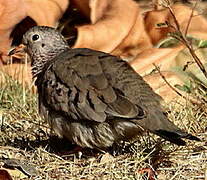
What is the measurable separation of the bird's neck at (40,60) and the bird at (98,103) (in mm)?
175

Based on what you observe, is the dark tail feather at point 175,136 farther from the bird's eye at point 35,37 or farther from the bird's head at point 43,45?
the bird's eye at point 35,37

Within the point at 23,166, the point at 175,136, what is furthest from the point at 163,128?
the point at 23,166

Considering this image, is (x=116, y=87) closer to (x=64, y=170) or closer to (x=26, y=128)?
(x=64, y=170)

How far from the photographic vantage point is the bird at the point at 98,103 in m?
4.60

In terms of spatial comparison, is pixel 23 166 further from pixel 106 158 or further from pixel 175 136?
pixel 175 136

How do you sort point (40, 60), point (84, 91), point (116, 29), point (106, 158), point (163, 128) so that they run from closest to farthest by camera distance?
1. point (163, 128)
2. point (84, 91)
3. point (106, 158)
4. point (40, 60)
5. point (116, 29)

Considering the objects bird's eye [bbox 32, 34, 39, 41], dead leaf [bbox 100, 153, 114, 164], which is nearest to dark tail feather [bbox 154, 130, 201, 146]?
dead leaf [bbox 100, 153, 114, 164]

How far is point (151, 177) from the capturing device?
15.1 ft

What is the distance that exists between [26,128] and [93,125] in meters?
1.09

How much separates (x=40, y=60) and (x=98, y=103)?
835mm

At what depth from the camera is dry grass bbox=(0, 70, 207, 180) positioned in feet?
15.5

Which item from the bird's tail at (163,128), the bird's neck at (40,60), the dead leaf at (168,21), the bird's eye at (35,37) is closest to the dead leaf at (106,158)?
the bird's tail at (163,128)

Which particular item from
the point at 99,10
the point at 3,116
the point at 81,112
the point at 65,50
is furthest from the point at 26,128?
the point at 99,10

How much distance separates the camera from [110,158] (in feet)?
16.0
